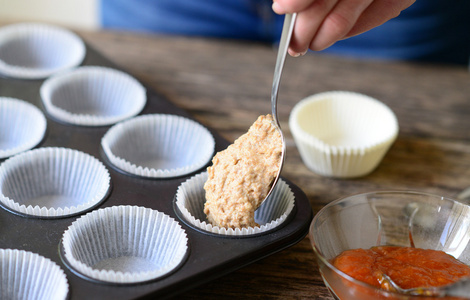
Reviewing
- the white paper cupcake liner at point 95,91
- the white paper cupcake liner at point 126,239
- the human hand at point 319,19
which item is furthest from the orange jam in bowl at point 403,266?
the white paper cupcake liner at point 95,91

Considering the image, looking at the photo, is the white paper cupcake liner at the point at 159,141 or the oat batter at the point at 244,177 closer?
the oat batter at the point at 244,177

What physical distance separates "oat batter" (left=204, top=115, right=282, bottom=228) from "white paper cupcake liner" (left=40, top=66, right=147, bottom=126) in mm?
661

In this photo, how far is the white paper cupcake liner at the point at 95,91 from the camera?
2.06m

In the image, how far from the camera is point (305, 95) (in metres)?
2.39

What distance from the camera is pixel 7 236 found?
1.35 m

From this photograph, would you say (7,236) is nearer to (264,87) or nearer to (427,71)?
(264,87)

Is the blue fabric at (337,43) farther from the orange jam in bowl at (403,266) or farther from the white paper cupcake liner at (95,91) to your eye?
the orange jam in bowl at (403,266)

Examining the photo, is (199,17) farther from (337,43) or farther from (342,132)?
(342,132)

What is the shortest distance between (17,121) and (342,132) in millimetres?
1179

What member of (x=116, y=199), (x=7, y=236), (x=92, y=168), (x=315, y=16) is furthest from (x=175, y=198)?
(x=315, y=16)

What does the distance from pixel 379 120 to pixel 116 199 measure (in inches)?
41.3

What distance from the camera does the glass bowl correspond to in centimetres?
141

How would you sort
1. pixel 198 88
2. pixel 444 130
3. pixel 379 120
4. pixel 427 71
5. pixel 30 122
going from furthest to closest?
1. pixel 427 71
2. pixel 198 88
3. pixel 444 130
4. pixel 379 120
5. pixel 30 122

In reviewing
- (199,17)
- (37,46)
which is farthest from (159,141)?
(199,17)
